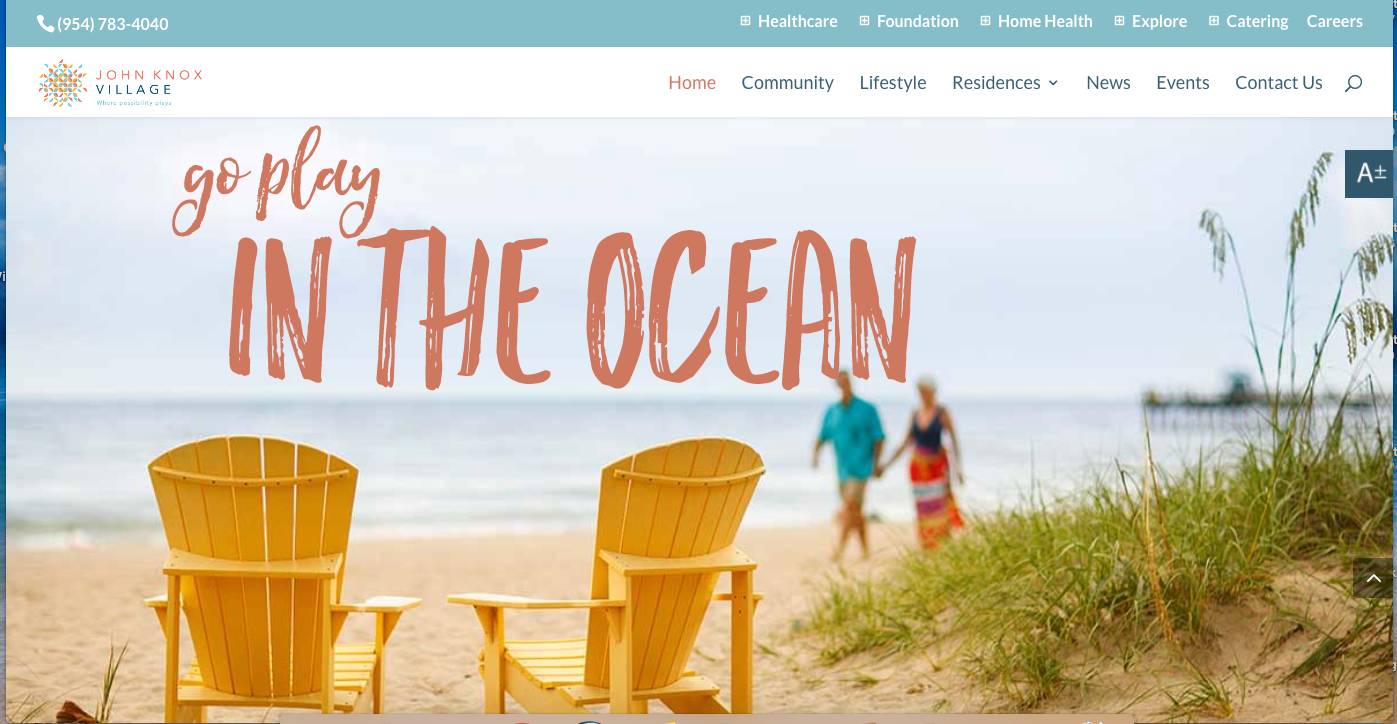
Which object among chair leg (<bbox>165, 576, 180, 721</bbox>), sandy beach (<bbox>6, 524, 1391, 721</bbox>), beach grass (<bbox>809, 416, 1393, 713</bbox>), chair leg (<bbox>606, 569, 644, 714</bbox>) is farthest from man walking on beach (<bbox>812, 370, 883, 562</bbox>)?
chair leg (<bbox>165, 576, 180, 721</bbox>)

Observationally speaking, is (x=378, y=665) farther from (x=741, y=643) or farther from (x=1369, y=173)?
(x=1369, y=173)

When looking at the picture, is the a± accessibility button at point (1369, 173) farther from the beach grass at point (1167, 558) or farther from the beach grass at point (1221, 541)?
the beach grass at point (1167, 558)

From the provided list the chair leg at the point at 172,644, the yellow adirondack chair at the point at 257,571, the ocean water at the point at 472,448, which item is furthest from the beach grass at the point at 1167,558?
the ocean water at the point at 472,448

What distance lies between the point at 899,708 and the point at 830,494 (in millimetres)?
13801

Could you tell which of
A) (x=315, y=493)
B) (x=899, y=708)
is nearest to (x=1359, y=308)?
(x=899, y=708)

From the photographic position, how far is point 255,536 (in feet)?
11.4

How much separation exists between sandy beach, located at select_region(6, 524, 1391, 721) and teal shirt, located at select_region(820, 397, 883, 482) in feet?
2.64

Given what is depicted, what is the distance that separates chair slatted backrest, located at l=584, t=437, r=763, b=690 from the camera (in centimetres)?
349

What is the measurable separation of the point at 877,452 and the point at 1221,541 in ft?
13.7

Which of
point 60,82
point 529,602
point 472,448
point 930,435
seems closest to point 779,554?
point 930,435

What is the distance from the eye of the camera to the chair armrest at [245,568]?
3385 mm

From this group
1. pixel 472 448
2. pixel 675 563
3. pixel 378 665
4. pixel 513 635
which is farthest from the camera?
pixel 472 448

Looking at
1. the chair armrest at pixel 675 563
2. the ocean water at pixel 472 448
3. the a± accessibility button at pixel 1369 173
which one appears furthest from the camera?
the ocean water at pixel 472 448

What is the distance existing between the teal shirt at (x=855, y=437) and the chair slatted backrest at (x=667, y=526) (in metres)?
4.42
